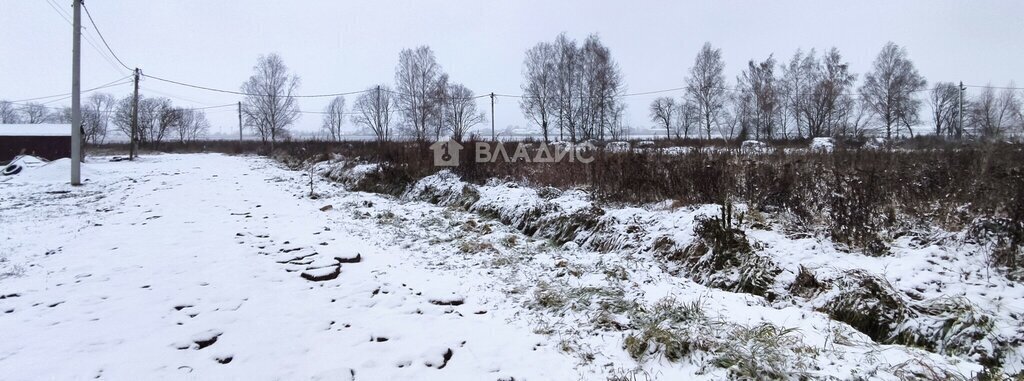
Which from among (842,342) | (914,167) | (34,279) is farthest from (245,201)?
(914,167)

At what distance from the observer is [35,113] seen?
6706cm

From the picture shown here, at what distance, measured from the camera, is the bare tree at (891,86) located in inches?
1266

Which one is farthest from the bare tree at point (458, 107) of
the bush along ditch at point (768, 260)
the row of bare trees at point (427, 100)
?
the bush along ditch at point (768, 260)

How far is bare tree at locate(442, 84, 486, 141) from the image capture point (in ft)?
116

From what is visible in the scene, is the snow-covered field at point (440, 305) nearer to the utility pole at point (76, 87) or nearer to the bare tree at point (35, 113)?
the utility pole at point (76, 87)

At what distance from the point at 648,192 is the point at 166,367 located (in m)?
6.23

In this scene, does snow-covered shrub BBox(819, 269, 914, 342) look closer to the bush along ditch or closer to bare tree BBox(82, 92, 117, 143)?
the bush along ditch

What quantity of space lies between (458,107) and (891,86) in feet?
110

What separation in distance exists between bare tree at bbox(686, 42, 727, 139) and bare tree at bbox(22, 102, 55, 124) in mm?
90200

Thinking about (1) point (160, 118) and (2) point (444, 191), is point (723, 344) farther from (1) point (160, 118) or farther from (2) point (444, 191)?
(1) point (160, 118)

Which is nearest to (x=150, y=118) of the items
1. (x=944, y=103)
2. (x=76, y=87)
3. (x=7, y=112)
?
(x=7, y=112)

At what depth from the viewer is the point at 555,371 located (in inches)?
108

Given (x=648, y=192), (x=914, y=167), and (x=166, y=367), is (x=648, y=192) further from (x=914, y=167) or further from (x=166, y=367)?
(x=166, y=367)

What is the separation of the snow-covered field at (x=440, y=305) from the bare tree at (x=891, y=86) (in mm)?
37099
